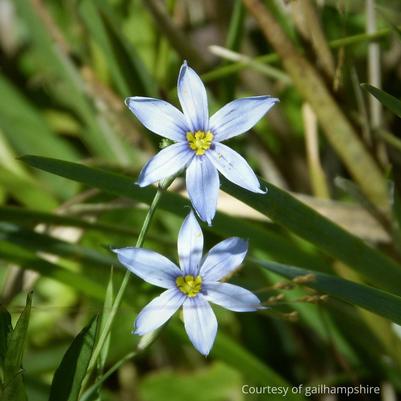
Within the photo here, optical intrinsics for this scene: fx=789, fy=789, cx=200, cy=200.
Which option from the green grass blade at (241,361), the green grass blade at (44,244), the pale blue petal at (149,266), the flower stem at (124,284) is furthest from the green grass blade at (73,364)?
the green grass blade at (241,361)

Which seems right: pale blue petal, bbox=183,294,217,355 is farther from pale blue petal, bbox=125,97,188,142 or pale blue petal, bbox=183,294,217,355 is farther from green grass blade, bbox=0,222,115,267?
green grass blade, bbox=0,222,115,267

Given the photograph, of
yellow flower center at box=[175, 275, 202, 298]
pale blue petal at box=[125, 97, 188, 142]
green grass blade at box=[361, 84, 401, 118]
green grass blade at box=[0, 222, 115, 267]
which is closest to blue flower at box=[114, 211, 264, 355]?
yellow flower center at box=[175, 275, 202, 298]

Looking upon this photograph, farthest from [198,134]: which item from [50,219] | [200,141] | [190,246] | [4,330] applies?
[50,219]

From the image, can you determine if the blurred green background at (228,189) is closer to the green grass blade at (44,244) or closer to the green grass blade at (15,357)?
the green grass blade at (44,244)

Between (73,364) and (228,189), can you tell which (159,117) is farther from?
(73,364)

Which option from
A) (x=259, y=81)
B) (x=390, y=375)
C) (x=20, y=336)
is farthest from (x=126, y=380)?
(x=20, y=336)

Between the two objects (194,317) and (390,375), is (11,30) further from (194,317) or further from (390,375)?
(194,317)
